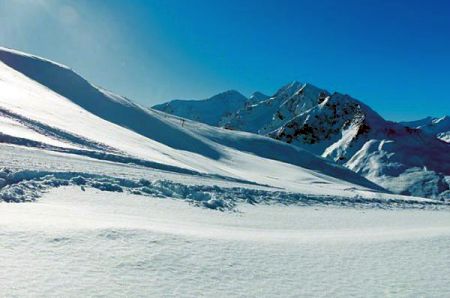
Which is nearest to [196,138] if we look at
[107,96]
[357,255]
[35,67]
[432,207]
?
[107,96]

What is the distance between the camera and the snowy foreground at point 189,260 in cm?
616

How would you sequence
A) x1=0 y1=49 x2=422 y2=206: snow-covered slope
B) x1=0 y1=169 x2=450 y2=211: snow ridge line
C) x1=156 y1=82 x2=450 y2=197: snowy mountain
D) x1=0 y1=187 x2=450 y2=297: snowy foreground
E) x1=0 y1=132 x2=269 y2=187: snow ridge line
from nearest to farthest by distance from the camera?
x1=0 y1=187 x2=450 y2=297: snowy foreground → x1=0 y1=169 x2=450 y2=211: snow ridge line → x1=0 y1=49 x2=422 y2=206: snow-covered slope → x1=0 y1=132 x2=269 y2=187: snow ridge line → x1=156 y1=82 x2=450 y2=197: snowy mountain

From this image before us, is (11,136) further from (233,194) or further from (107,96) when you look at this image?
(107,96)

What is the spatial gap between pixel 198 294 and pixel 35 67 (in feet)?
230

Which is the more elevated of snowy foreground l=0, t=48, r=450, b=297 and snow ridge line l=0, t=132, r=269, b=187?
snow ridge line l=0, t=132, r=269, b=187

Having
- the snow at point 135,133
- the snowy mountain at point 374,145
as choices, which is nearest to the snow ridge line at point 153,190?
the snow at point 135,133

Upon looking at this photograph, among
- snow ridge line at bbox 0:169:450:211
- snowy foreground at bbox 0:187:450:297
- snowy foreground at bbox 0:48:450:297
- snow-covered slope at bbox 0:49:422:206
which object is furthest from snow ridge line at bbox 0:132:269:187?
snowy foreground at bbox 0:187:450:297

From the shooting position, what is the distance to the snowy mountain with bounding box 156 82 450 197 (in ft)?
391

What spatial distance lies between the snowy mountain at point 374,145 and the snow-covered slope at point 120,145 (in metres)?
53.3

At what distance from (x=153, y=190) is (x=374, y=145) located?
13417 cm

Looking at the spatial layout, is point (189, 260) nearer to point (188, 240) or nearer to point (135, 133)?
point (188, 240)

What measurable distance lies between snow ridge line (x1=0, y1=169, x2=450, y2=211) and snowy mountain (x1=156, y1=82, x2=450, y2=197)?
101m

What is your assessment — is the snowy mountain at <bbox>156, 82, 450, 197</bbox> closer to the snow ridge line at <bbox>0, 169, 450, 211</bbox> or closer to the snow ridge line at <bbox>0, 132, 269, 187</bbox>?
the snow ridge line at <bbox>0, 132, 269, 187</bbox>

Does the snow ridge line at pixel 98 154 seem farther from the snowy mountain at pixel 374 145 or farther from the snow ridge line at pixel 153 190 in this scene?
the snowy mountain at pixel 374 145
